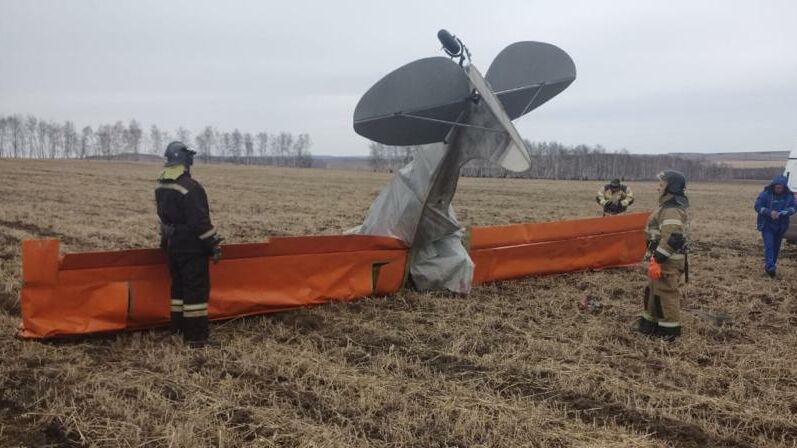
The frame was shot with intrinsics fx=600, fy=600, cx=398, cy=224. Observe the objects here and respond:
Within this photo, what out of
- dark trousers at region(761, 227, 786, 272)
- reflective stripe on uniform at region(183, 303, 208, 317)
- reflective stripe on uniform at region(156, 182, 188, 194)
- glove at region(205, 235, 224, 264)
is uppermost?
reflective stripe on uniform at region(156, 182, 188, 194)

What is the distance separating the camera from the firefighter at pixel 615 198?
10.7 metres

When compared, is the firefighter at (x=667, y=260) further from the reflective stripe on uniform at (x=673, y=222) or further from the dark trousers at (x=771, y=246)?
the dark trousers at (x=771, y=246)

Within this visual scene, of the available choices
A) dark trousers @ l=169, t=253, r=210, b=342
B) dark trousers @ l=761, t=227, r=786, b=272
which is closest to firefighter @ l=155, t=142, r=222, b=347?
dark trousers @ l=169, t=253, r=210, b=342

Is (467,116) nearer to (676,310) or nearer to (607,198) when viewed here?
(676,310)

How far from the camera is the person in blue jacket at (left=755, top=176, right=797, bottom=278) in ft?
29.3

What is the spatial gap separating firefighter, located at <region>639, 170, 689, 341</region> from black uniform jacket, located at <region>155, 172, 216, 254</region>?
4.14 metres

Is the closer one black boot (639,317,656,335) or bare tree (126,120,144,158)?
black boot (639,317,656,335)

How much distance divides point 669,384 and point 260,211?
15088 millimetres

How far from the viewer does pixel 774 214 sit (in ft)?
29.2

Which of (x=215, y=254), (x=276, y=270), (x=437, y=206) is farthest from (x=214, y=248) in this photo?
(x=437, y=206)

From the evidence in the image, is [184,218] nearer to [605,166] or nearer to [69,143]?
[605,166]

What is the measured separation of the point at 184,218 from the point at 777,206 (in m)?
8.46

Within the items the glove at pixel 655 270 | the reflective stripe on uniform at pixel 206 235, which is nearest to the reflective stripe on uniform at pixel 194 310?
the reflective stripe on uniform at pixel 206 235

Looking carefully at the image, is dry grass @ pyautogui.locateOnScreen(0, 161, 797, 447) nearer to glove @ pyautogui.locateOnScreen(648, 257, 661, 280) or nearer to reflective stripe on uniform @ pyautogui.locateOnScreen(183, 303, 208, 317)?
reflective stripe on uniform @ pyautogui.locateOnScreen(183, 303, 208, 317)
